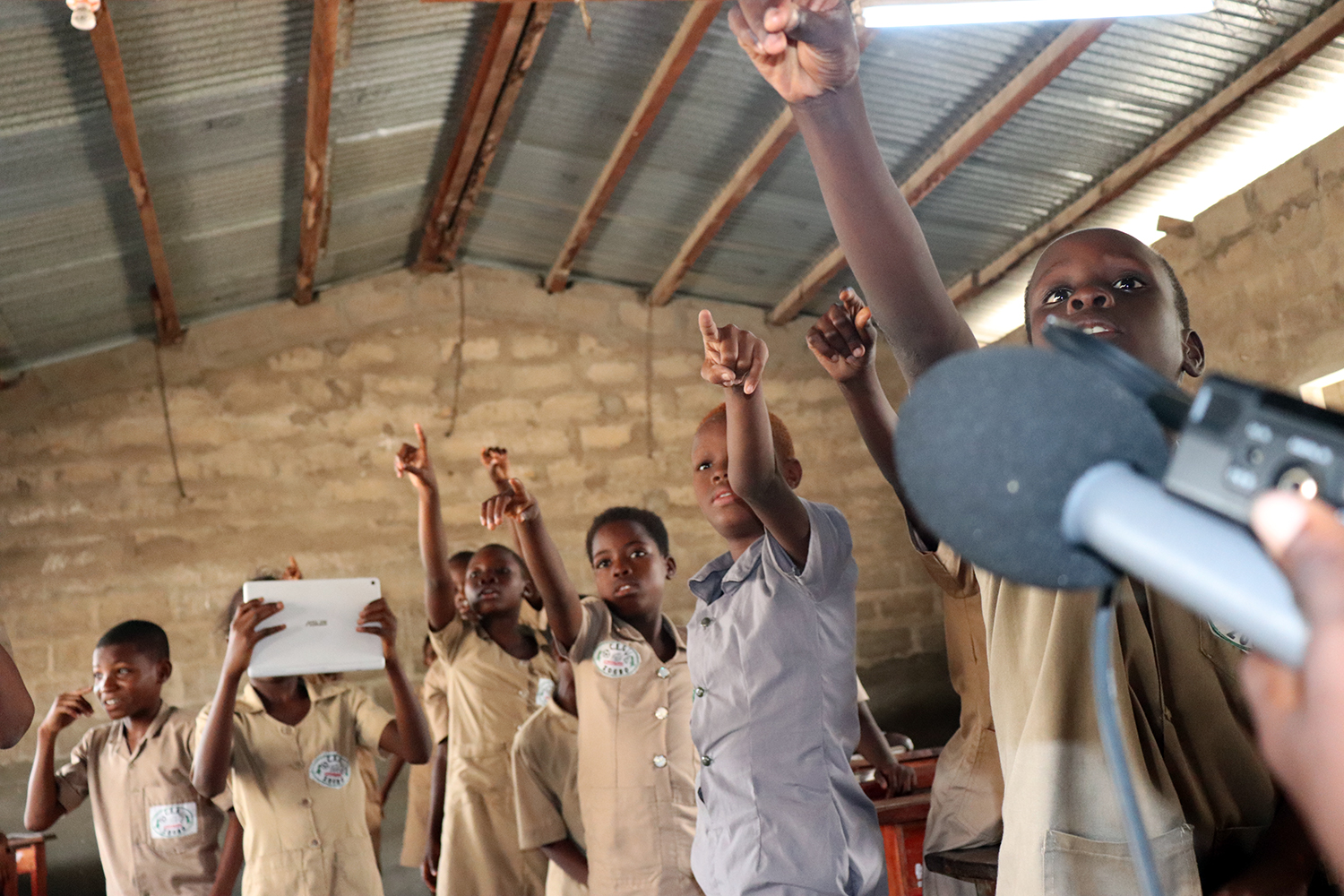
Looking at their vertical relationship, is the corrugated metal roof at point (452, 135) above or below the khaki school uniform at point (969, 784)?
above

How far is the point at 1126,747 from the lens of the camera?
91 cm

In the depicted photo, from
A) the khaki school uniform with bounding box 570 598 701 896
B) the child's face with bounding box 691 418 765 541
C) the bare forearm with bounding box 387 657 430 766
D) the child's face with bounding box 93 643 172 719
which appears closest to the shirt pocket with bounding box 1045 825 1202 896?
the child's face with bounding box 691 418 765 541

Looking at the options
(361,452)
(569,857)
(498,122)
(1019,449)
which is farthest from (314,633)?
(361,452)

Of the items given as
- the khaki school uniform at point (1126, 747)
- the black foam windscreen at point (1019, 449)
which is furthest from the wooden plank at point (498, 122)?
the black foam windscreen at point (1019, 449)

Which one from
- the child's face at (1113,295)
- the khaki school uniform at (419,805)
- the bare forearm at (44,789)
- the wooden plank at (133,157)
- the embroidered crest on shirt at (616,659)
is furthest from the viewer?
the khaki school uniform at (419,805)

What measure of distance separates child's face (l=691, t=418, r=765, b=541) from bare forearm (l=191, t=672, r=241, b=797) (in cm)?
163

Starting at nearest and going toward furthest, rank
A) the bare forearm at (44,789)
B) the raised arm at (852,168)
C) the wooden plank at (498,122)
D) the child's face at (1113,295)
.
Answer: the raised arm at (852,168), the child's face at (1113,295), the bare forearm at (44,789), the wooden plank at (498,122)

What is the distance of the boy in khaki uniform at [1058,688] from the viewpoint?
90 centimetres

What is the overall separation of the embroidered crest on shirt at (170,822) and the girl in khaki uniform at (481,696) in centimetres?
79

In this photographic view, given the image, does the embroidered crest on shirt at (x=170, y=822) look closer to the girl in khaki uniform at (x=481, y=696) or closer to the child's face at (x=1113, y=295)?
the girl in khaki uniform at (x=481, y=696)

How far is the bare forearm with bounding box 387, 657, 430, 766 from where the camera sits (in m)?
3.44

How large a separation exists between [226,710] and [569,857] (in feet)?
3.36

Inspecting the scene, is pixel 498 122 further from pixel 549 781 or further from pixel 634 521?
pixel 549 781

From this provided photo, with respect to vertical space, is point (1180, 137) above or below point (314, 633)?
above
